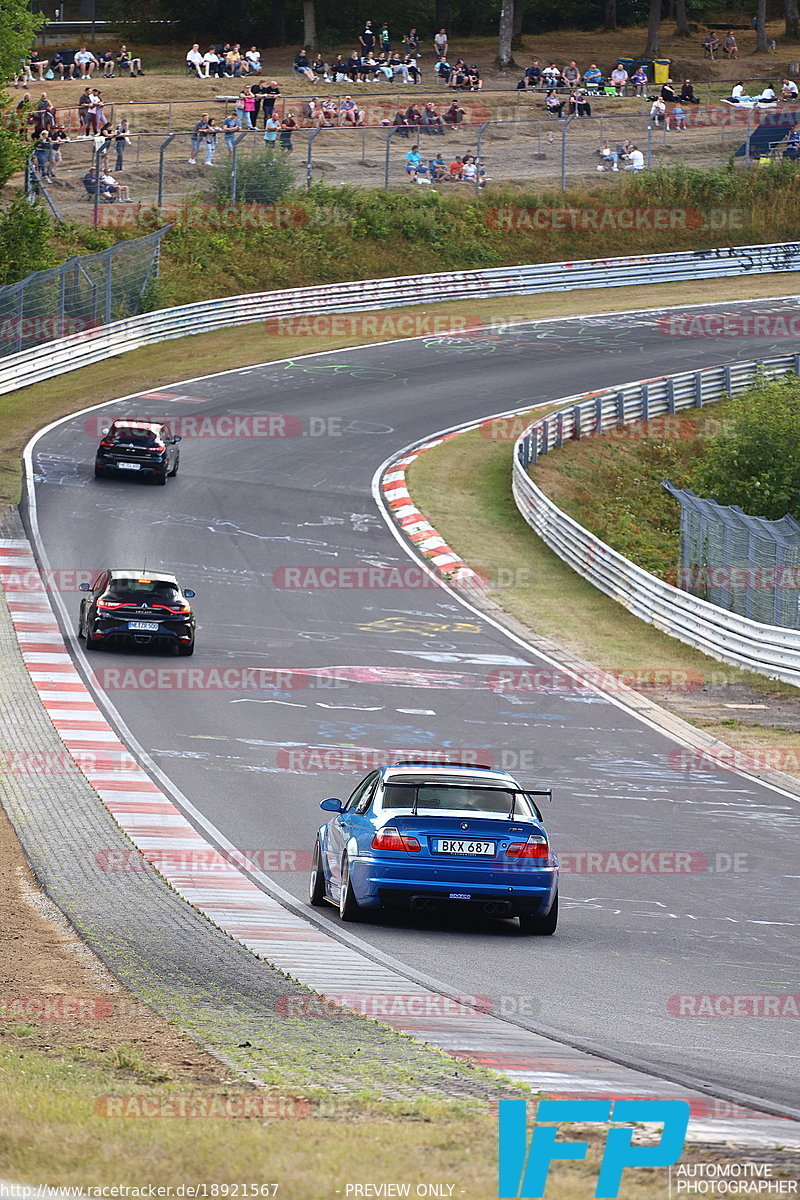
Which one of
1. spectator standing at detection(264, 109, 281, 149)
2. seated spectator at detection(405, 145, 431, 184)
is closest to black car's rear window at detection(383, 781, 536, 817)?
spectator standing at detection(264, 109, 281, 149)

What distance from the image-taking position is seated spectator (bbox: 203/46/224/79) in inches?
3098

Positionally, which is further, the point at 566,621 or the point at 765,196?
the point at 765,196

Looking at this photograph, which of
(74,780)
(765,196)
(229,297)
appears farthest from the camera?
(765,196)

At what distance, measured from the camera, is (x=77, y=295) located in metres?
51.1

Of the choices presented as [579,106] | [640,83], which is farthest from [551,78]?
[579,106]

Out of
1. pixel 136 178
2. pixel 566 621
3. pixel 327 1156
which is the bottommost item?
pixel 566 621

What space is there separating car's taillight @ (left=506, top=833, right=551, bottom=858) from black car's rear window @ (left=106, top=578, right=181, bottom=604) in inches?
570

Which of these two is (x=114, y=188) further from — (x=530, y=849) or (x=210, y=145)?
(x=530, y=849)

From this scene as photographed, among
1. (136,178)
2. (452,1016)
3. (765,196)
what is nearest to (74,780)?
(452,1016)

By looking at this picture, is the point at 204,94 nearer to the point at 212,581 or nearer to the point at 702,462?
the point at 702,462

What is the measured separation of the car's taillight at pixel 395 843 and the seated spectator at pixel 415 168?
58409 mm

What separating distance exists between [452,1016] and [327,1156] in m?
3.75

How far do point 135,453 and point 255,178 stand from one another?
26732 millimetres

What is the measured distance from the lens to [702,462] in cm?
4269
